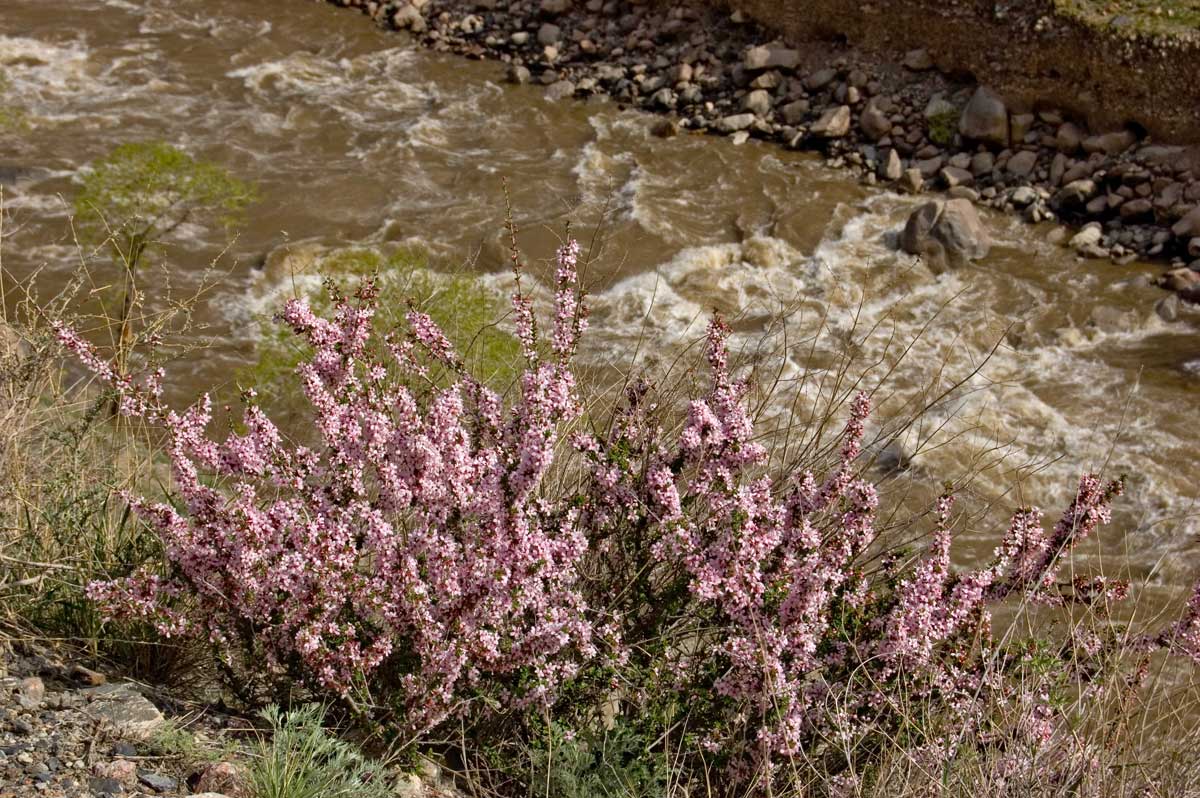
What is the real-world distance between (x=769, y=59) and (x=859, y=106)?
3.79ft

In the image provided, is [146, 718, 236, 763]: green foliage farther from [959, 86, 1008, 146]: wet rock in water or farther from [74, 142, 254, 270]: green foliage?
[959, 86, 1008, 146]: wet rock in water

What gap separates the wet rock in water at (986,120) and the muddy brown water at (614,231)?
1.11 metres

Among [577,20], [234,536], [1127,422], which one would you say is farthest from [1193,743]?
[577,20]

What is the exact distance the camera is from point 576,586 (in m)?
4.19

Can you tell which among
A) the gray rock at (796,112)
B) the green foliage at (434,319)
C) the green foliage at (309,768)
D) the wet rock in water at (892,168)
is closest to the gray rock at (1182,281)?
the wet rock in water at (892,168)

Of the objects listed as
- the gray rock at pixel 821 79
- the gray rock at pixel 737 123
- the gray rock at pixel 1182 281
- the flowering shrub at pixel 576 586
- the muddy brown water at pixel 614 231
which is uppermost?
the flowering shrub at pixel 576 586

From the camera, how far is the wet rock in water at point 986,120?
39.4ft

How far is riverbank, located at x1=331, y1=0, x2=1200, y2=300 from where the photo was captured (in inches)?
444

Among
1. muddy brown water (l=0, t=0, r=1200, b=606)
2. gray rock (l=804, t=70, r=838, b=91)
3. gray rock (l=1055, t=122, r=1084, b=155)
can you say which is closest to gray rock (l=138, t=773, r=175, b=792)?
muddy brown water (l=0, t=0, r=1200, b=606)

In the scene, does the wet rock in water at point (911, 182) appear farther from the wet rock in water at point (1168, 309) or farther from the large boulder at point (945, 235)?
the wet rock in water at point (1168, 309)

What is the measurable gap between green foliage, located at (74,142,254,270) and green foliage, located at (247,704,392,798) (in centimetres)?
503

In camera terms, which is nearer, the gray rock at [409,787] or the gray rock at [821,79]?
the gray rock at [409,787]

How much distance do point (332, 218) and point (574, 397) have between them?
7.60 metres

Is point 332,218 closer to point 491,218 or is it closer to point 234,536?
point 491,218
